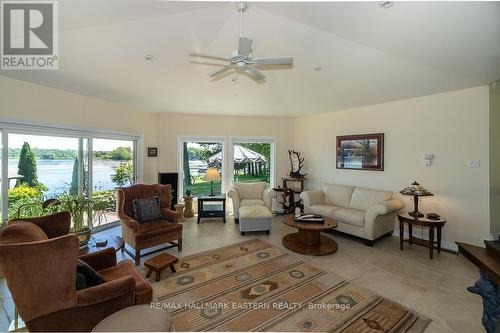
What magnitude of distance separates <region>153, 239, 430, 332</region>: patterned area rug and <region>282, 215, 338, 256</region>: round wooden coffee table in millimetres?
431

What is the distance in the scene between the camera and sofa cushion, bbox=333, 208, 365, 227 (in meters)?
3.83

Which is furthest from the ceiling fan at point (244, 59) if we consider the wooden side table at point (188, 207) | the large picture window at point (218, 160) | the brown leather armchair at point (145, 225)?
the wooden side table at point (188, 207)

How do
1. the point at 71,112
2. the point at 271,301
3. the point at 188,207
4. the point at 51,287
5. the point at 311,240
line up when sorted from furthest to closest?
1. the point at 188,207
2. the point at 71,112
3. the point at 311,240
4. the point at 271,301
5. the point at 51,287

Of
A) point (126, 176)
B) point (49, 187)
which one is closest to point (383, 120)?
point (126, 176)

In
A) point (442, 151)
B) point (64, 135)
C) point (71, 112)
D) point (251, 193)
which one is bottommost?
point (251, 193)

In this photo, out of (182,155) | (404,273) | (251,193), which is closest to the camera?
(404,273)

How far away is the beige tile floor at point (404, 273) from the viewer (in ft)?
7.02

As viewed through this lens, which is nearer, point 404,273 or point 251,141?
point 404,273

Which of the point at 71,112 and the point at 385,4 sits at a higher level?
the point at 385,4

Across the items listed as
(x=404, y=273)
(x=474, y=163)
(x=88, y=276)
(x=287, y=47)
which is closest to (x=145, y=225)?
(x=88, y=276)

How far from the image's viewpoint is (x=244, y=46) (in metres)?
2.00

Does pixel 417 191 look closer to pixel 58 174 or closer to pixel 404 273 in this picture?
pixel 404 273

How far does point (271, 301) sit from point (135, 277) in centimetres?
140
